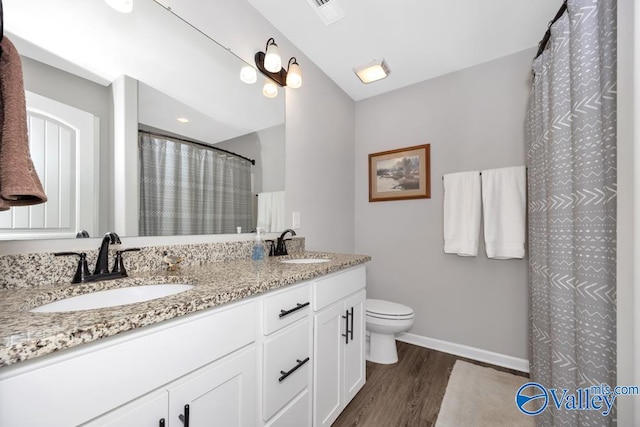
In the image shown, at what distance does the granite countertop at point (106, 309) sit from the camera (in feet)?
1.46

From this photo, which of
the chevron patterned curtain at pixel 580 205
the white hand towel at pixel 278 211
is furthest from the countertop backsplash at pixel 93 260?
the chevron patterned curtain at pixel 580 205

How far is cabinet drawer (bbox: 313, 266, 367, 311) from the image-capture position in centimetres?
118

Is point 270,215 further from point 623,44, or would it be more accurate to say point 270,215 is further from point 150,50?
point 623,44

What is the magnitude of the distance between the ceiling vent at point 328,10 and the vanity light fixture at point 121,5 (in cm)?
98

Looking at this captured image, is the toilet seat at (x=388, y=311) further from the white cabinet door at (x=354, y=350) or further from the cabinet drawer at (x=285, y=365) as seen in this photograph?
the cabinet drawer at (x=285, y=365)

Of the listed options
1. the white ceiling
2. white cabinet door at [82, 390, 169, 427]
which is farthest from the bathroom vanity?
the white ceiling

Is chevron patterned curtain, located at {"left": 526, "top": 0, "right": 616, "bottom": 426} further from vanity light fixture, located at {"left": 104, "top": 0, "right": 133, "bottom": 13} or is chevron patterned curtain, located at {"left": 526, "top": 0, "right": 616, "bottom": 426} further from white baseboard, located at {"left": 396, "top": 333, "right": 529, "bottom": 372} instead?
vanity light fixture, located at {"left": 104, "top": 0, "right": 133, "bottom": 13}

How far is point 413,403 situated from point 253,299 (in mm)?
1339

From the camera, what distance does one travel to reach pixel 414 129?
233 cm

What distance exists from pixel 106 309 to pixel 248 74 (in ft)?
4.83

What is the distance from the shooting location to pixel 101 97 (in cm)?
98

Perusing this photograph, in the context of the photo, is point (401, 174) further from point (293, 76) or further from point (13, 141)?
point (13, 141)

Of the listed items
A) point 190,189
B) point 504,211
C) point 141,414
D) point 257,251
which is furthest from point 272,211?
point 504,211

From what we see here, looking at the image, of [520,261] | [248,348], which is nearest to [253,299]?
[248,348]
